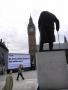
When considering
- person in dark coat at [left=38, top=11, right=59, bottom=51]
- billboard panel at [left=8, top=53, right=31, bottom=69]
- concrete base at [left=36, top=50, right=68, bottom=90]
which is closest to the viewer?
concrete base at [left=36, top=50, right=68, bottom=90]

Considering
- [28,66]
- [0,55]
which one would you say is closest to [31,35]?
[28,66]

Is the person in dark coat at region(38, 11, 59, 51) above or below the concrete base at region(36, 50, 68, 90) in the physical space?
above

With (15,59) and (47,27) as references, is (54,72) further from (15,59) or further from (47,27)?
(15,59)

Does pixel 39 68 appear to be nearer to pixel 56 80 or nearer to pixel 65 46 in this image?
pixel 56 80

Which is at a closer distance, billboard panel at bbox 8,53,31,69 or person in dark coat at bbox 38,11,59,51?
person in dark coat at bbox 38,11,59,51

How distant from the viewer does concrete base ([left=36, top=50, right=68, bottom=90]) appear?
13016 mm

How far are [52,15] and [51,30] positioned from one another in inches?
28.3

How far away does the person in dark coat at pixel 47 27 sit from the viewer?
13.7m

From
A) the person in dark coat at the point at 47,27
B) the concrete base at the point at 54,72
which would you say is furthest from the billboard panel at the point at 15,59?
the concrete base at the point at 54,72

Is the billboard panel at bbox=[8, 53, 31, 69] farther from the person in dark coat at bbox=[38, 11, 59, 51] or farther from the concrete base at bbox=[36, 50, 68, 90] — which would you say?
the concrete base at bbox=[36, 50, 68, 90]

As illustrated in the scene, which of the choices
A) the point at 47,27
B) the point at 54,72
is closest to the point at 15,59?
the point at 47,27

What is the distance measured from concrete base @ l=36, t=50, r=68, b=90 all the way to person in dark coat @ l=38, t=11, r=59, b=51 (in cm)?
74

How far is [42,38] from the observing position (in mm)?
13727

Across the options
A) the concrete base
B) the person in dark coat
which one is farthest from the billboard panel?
the concrete base
